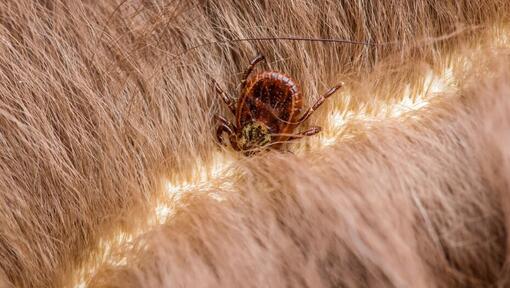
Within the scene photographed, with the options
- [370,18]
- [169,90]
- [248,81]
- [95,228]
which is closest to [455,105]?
[370,18]

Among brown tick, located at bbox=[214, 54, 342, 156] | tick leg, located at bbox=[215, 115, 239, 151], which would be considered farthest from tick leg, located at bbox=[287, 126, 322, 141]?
tick leg, located at bbox=[215, 115, 239, 151]

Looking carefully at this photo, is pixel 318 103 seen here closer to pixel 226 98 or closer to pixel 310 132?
pixel 310 132

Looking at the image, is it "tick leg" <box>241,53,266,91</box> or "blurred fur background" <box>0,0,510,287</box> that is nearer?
"blurred fur background" <box>0,0,510,287</box>

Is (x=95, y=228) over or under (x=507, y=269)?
over

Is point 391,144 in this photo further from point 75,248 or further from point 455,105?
point 75,248

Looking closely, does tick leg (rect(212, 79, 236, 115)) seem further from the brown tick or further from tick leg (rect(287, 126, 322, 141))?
tick leg (rect(287, 126, 322, 141))

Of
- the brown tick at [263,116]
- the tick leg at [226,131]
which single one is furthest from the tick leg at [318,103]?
the tick leg at [226,131]

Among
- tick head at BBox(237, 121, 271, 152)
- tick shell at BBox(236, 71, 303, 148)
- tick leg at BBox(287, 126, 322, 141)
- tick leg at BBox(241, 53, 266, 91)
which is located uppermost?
tick leg at BBox(241, 53, 266, 91)

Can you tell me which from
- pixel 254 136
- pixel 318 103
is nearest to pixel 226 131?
pixel 254 136
